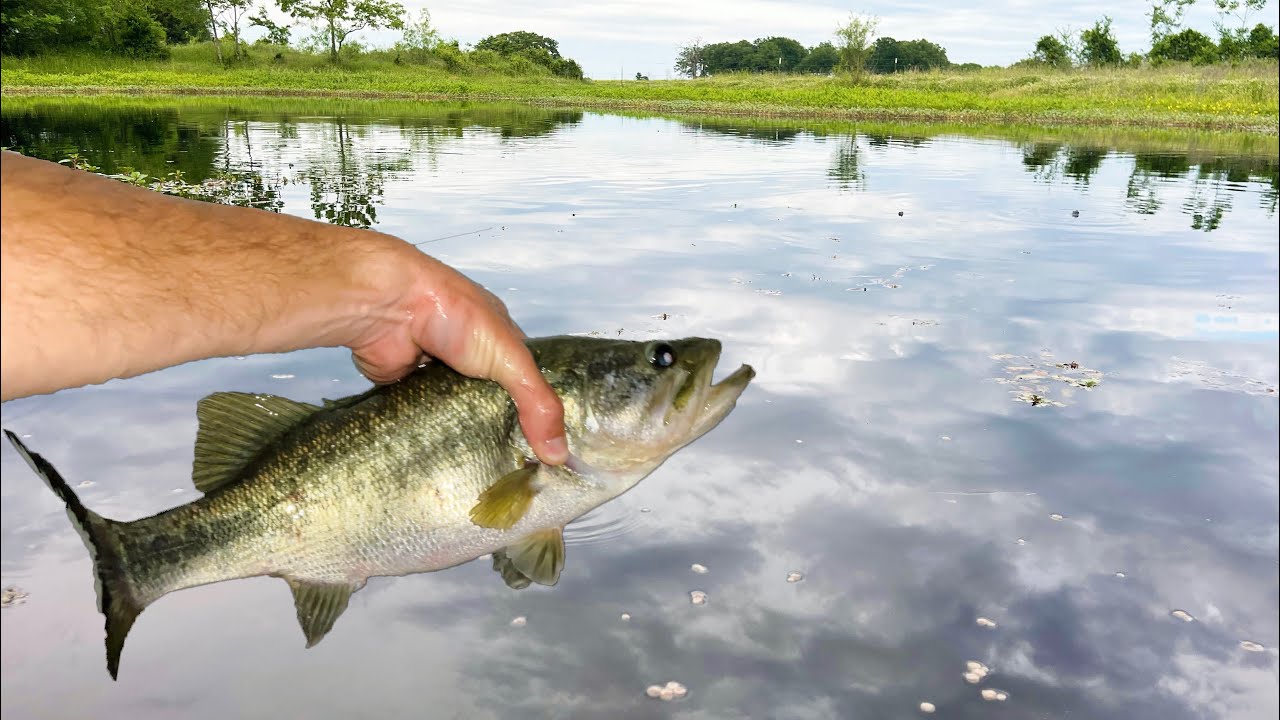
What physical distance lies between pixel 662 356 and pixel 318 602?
4.14 feet

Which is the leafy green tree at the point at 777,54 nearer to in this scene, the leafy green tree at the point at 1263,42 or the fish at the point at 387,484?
the leafy green tree at the point at 1263,42

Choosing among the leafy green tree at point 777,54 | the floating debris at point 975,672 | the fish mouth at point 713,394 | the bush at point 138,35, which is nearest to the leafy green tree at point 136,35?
the bush at point 138,35

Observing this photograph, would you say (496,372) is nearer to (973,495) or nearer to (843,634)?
(843,634)

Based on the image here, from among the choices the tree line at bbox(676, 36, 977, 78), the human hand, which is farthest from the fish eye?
the tree line at bbox(676, 36, 977, 78)

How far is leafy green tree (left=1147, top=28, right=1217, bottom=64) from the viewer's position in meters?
82.8

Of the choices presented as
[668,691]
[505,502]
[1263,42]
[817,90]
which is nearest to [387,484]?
[505,502]

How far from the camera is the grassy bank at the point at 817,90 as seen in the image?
5669cm

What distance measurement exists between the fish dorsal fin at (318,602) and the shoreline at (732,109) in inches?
2083

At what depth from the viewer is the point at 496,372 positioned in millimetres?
2770

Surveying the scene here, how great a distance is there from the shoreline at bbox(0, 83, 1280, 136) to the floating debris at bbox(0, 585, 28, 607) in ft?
172

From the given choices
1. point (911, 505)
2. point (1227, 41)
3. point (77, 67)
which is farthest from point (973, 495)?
point (77, 67)

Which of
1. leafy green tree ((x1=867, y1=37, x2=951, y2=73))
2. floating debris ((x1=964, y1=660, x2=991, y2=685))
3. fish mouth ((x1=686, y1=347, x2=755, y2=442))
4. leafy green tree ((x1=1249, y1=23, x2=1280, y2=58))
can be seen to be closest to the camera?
fish mouth ((x1=686, y1=347, x2=755, y2=442))

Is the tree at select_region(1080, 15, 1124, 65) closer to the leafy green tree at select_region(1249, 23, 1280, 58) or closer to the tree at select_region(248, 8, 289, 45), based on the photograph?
the leafy green tree at select_region(1249, 23, 1280, 58)

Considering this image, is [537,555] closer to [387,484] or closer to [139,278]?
[387,484]
